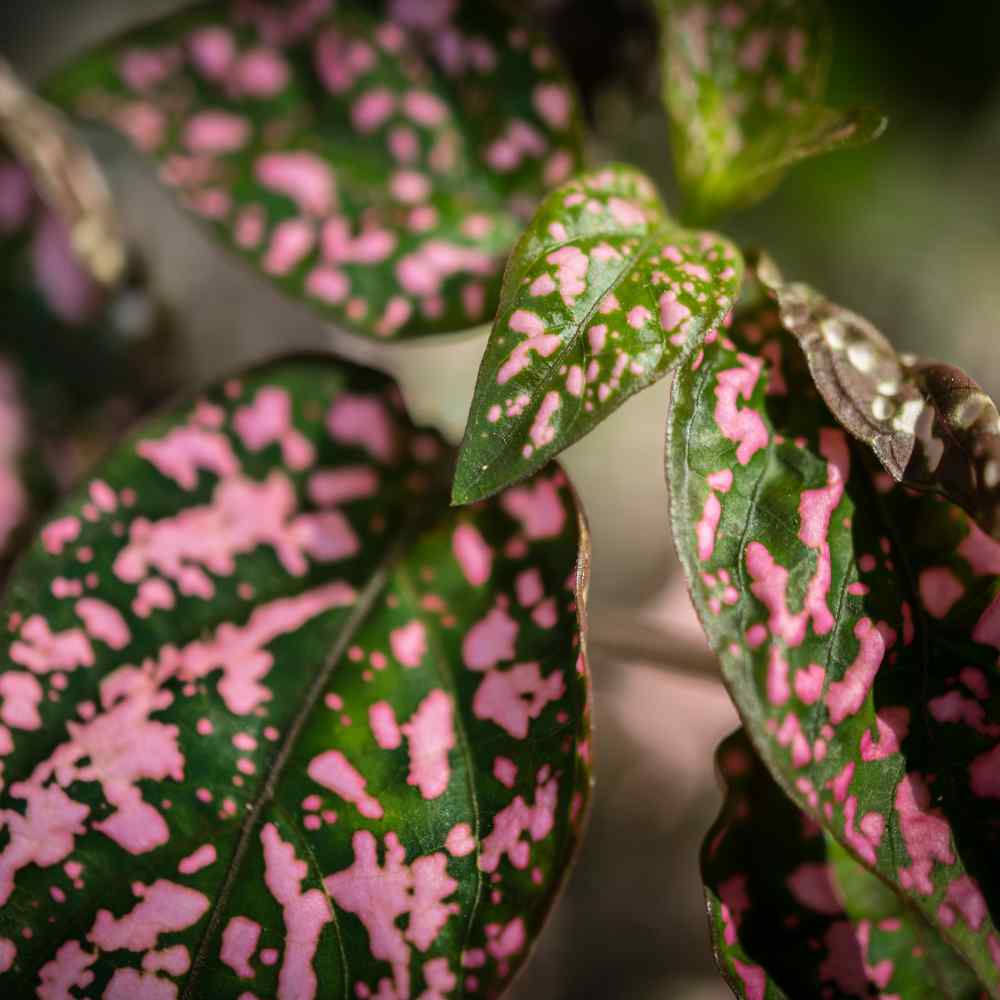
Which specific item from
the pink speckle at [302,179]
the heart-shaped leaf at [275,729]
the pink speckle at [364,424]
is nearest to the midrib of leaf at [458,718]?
the heart-shaped leaf at [275,729]

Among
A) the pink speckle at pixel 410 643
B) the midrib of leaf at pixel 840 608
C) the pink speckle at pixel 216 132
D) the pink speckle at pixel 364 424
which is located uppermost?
the pink speckle at pixel 216 132

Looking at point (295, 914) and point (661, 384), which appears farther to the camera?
point (661, 384)

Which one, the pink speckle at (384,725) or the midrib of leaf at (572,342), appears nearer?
the midrib of leaf at (572,342)

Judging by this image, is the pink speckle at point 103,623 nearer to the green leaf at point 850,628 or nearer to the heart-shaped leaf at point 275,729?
the heart-shaped leaf at point 275,729

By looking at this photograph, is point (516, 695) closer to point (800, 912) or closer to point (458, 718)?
point (458, 718)

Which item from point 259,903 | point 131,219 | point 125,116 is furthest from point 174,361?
point 259,903

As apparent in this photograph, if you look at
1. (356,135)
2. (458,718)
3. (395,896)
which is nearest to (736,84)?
(356,135)
